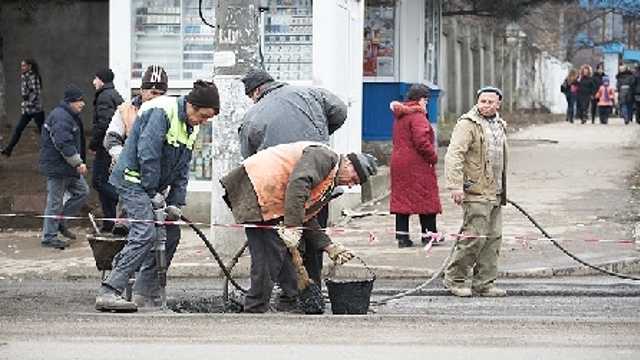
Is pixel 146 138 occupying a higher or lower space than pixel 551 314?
higher

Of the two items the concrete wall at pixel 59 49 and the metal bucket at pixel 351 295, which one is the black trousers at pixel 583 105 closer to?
the concrete wall at pixel 59 49

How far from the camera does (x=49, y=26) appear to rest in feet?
92.8

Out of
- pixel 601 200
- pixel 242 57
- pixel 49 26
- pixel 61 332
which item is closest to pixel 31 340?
pixel 61 332

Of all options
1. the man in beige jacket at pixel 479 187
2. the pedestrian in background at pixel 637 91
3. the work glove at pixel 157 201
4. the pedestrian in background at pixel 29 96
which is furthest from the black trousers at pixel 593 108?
the work glove at pixel 157 201

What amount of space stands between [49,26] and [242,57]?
1502cm

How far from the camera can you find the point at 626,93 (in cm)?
3788

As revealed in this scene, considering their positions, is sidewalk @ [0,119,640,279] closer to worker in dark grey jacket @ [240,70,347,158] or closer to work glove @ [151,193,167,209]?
worker in dark grey jacket @ [240,70,347,158]

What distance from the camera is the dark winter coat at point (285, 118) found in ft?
38.7

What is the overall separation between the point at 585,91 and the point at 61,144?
26.3 meters

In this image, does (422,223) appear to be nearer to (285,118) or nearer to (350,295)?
(285,118)

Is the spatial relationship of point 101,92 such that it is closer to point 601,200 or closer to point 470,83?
point 601,200

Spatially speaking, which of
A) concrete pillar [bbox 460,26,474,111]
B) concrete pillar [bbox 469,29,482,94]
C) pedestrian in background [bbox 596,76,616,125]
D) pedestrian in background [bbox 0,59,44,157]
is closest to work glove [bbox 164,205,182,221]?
pedestrian in background [bbox 0,59,44,157]

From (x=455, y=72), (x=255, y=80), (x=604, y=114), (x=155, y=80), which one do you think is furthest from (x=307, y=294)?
(x=455, y=72)

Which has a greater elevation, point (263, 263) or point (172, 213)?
point (172, 213)
